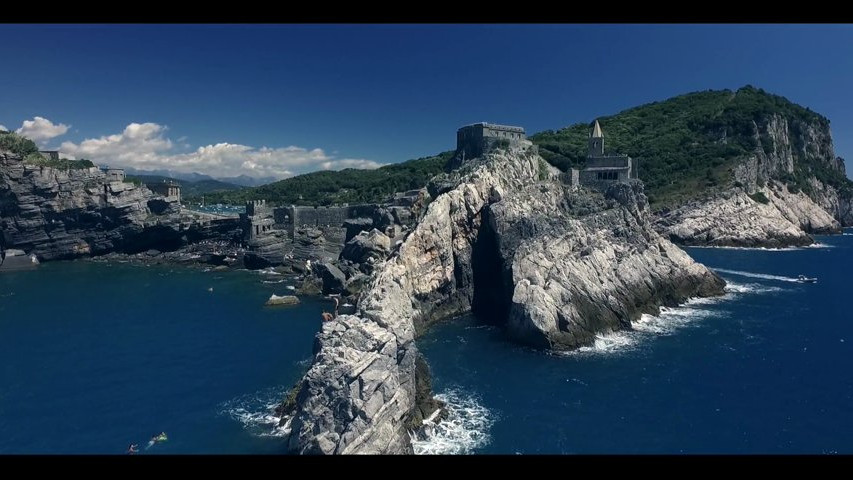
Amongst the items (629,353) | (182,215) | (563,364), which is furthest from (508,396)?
(182,215)

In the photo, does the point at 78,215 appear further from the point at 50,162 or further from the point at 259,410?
the point at 259,410

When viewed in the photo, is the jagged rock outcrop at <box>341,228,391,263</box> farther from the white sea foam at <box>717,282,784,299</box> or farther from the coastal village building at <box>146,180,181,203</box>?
the coastal village building at <box>146,180,181,203</box>

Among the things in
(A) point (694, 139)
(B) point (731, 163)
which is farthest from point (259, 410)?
(A) point (694, 139)

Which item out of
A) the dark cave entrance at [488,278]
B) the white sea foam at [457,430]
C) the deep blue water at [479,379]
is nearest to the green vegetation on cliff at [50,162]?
the deep blue water at [479,379]

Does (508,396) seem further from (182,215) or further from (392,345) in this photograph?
(182,215)

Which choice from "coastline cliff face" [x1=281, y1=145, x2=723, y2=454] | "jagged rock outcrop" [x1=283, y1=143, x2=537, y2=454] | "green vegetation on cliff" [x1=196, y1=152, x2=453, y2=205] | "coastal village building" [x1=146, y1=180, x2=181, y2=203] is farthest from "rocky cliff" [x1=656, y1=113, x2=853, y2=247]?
"coastal village building" [x1=146, y1=180, x2=181, y2=203]
